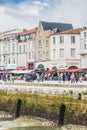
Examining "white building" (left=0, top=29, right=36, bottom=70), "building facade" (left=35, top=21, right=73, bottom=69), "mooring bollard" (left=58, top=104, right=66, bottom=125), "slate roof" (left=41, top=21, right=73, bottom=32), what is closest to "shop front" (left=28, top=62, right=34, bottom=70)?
"white building" (left=0, top=29, right=36, bottom=70)

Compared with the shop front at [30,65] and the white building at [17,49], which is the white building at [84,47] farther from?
the shop front at [30,65]

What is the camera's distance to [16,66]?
374 ft

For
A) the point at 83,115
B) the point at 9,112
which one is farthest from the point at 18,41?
the point at 83,115

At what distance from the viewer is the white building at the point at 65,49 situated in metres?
94.3

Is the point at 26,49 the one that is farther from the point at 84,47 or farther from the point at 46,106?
the point at 46,106

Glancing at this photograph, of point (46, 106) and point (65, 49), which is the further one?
point (65, 49)

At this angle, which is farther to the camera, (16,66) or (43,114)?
(16,66)

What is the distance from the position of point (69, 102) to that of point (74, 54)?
2339 inches

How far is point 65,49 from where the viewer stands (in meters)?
96.8

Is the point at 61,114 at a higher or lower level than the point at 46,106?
lower

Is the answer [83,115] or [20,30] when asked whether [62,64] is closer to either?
[20,30]

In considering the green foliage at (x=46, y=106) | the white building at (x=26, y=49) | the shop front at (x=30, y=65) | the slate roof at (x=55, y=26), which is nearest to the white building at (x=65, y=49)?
the slate roof at (x=55, y=26)

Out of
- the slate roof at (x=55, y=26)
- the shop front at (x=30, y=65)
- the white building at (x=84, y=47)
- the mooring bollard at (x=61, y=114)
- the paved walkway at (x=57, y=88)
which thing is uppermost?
the slate roof at (x=55, y=26)

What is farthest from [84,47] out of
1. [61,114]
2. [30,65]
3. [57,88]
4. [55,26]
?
[61,114]
